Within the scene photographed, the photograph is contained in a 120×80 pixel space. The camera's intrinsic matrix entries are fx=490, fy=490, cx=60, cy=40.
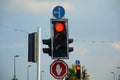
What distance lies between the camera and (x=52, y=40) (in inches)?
631

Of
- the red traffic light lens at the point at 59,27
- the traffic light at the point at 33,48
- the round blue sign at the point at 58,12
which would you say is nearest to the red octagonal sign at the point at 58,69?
the traffic light at the point at 33,48

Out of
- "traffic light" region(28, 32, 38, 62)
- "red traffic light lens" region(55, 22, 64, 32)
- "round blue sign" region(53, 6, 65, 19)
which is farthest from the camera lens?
"round blue sign" region(53, 6, 65, 19)

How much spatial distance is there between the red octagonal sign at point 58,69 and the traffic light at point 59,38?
4.75 feet

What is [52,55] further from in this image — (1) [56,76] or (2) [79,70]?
(2) [79,70]

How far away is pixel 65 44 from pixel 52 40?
1.47ft

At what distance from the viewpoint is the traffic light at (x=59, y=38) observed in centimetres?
1594

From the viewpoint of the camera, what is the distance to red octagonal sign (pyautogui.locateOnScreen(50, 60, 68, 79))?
1741cm

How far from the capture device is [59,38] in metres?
16.0

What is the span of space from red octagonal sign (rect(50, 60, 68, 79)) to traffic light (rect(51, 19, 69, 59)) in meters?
1.45

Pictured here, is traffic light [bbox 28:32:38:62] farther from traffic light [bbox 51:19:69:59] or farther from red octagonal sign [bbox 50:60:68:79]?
red octagonal sign [bbox 50:60:68:79]

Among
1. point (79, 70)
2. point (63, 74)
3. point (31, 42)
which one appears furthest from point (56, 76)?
point (79, 70)

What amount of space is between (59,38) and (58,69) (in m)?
1.93

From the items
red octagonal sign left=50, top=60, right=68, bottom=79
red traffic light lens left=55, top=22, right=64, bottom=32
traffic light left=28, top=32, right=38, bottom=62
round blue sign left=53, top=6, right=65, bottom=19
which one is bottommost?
red octagonal sign left=50, top=60, right=68, bottom=79

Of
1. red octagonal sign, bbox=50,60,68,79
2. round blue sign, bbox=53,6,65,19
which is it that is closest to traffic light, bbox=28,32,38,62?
round blue sign, bbox=53,6,65,19
